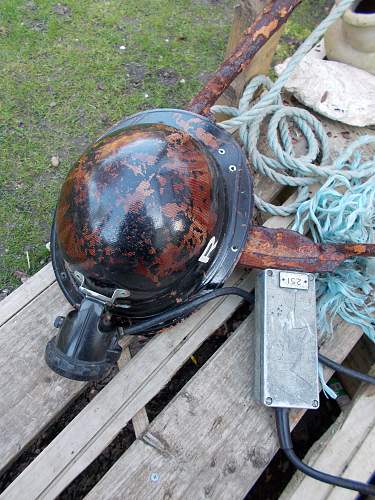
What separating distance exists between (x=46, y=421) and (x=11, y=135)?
1.48 m

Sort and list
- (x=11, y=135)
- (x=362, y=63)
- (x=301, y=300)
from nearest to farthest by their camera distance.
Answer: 1. (x=301, y=300)
2. (x=362, y=63)
3. (x=11, y=135)

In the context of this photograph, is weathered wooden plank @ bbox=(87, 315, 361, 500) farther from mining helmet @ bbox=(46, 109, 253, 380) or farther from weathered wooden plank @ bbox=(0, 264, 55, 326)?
weathered wooden plank @ bbox=(0, 264, 55, 326)

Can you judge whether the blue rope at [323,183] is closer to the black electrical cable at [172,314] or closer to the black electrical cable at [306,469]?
the black electrical cable at [306,469]

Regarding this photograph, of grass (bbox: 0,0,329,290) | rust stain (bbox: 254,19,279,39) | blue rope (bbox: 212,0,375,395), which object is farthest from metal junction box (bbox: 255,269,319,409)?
grass (bbox: 0,0,329,290)

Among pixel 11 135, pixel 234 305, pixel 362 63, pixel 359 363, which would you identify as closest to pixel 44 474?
pixel 234 305

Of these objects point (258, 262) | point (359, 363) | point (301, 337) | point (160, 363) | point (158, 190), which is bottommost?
point (359, 363)

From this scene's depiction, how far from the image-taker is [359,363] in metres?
1.42

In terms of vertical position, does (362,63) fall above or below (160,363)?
above

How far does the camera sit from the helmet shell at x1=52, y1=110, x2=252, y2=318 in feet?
2.99

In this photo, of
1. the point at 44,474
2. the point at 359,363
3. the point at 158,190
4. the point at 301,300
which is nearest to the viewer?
the point at 158,190

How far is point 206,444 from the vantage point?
3.53 ft

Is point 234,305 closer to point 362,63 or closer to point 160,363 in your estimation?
point 160,363

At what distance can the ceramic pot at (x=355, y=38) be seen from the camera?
1.59m

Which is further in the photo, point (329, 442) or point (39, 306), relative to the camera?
point (39, 306)
